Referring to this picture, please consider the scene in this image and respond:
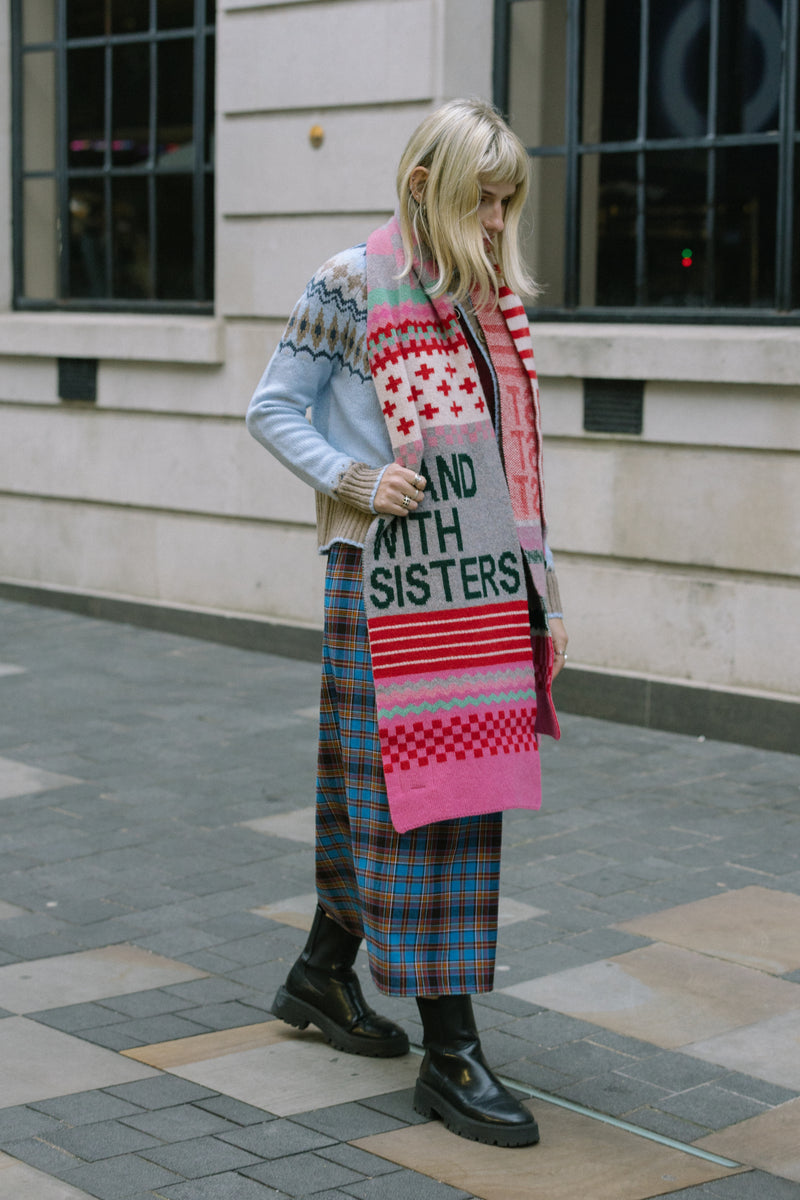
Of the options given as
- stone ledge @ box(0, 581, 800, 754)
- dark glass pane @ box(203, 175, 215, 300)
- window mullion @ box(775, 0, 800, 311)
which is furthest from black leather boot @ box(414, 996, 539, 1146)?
dark glass pane @ box(203, 175, 215, 300)

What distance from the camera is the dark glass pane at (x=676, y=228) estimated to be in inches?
288

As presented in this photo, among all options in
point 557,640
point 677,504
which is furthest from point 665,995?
point 677,504

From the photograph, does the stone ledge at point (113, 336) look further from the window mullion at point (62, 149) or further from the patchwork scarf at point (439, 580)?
the patchwork scarf at point (439, 580)

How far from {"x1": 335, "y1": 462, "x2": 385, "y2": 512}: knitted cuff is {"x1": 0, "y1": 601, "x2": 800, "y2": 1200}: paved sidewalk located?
1.26 m

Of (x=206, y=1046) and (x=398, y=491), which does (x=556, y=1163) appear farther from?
(x=398, y=491)

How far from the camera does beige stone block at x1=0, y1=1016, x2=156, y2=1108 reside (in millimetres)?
3688

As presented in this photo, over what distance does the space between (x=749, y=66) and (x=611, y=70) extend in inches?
27.3

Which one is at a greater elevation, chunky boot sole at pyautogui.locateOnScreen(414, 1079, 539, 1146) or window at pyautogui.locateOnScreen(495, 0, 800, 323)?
window at pyautogui.locateOnScreen(495, 0, 800, 323)

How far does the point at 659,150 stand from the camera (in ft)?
24.3

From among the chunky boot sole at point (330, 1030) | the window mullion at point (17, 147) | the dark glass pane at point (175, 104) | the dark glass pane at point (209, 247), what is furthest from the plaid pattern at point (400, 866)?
the window mullion at point (17, 147)

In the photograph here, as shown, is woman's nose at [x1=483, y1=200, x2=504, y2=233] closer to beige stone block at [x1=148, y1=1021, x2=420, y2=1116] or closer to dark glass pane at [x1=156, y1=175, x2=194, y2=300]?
beige stone block at [x1=148, y1=1021, x2=420, y2=1116]

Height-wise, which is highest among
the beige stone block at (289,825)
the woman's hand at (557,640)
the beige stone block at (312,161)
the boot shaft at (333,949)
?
the beige stone block at (312,161)

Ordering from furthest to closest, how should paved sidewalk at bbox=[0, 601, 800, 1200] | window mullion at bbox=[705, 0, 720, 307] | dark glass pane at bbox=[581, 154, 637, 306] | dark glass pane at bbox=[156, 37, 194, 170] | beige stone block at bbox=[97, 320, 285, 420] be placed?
dark glass pane at bbox=[156, 37, 194, 170] → beige stone block at bbox=[97, 320, 285, 420] → dark glass pane at bbox=[581, 154, 637, 306] → window mullion at bbox=[705, 0, 720, 307] → paved sidewalk at bbox=[0, 601, 800, 1200]

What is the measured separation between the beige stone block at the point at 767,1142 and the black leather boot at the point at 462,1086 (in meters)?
0.38
